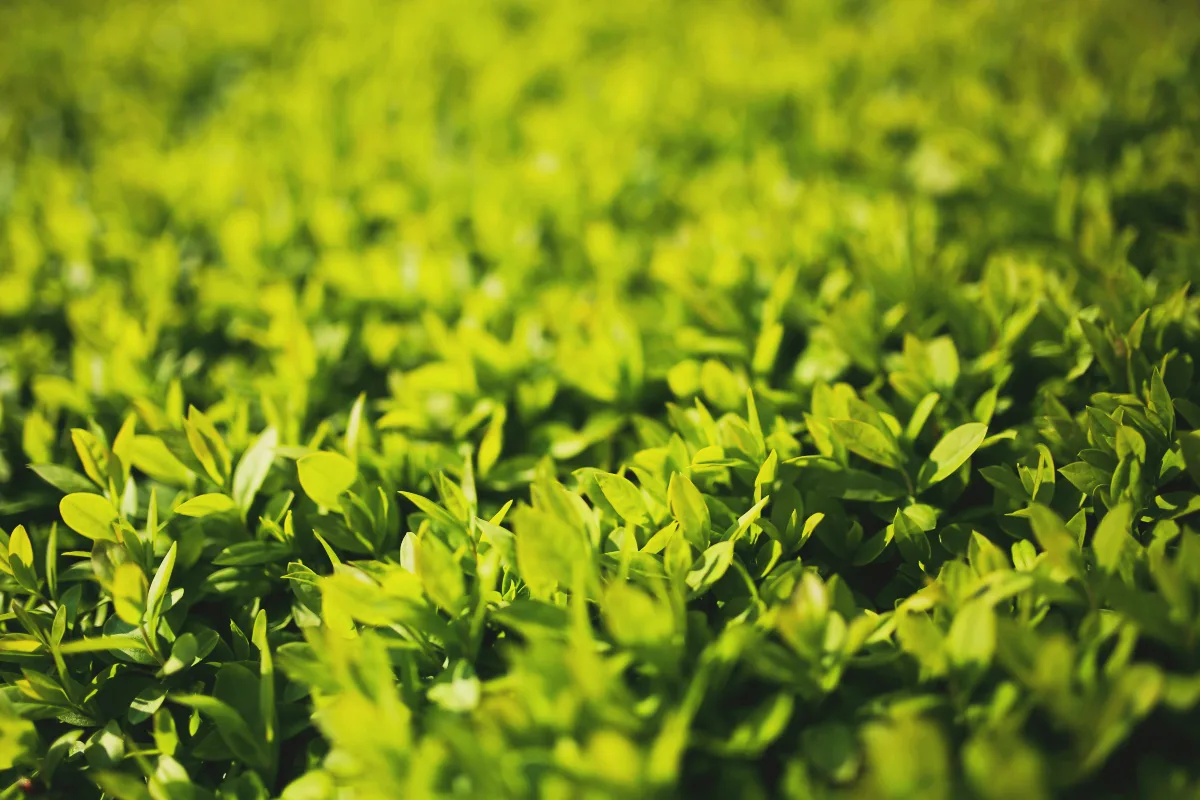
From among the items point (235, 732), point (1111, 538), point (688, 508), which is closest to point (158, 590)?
point (235, 732)

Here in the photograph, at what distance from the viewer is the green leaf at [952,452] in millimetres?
1602

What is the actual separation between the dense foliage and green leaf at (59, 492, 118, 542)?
0.04ft

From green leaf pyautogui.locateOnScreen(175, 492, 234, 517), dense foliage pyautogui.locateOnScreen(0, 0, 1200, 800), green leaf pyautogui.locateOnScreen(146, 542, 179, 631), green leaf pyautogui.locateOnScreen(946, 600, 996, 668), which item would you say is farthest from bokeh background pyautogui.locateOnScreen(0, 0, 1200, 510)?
green leaf pyautogui.locateOnScreen(946, 600, 996, 668)

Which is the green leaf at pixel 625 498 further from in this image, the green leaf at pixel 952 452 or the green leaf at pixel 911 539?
the green leaf at pixel 952 452

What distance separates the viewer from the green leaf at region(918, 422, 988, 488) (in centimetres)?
160

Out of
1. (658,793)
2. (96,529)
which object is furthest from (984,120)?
(96,529)

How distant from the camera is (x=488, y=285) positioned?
2.49m

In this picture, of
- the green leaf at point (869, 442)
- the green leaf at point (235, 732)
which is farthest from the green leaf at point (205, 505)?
the green leaf at point (869, 442)

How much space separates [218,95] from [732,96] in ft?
10.0

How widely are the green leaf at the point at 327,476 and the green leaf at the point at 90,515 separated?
43cm

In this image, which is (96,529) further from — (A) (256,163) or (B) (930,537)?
(A) (256,163)

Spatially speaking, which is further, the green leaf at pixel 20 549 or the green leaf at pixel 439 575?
the green leaf at pixel 20 549

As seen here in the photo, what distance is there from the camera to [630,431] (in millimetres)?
2143

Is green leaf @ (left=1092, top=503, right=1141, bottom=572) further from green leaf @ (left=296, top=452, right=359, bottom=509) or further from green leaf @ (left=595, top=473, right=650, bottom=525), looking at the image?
green leaf @ (left=296, top=452, right=359, bottom=509)
